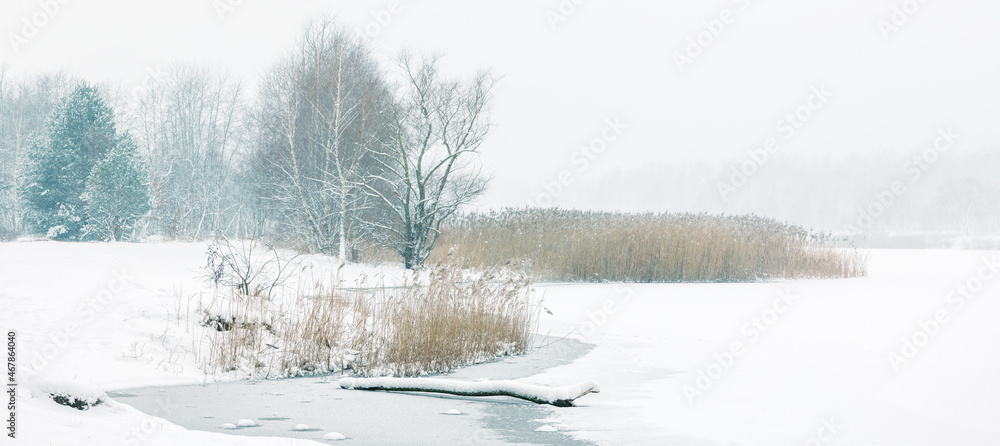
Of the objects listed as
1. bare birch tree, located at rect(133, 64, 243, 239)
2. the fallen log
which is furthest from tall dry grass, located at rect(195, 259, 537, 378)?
bare birch tree, located at rect(133, 64, 243, 239)

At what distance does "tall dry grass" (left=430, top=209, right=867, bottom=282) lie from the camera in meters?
18.6

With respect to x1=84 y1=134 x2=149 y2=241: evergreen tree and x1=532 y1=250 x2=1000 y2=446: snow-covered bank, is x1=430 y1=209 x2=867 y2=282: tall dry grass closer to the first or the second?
x1=532 y1=250 x2=1000 y2=446: snow-covered bank

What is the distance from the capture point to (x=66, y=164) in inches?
1050

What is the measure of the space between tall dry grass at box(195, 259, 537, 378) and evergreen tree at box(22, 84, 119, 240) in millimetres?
20425

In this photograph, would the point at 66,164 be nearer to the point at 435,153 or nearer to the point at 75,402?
the point at 435,153

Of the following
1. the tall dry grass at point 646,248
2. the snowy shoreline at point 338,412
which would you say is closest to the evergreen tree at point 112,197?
the tall dry grass at point 646,248

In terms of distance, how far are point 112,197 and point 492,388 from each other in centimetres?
2292

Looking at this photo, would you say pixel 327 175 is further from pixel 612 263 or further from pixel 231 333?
pixel 231 333

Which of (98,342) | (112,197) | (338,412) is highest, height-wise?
(112,197)

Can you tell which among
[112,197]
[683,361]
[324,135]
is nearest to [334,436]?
[683,361]

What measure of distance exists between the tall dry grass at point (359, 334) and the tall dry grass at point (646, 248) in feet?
27.8

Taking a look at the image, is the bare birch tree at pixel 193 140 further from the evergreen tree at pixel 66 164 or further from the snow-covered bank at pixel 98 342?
the snow-covered bank at pixel 98 342

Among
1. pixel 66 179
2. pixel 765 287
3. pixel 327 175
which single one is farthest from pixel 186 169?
pixel 765 287

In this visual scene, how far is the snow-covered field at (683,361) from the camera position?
505cm
